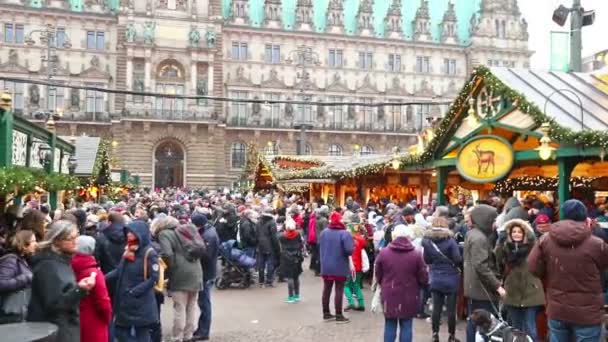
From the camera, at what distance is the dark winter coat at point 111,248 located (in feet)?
24.0

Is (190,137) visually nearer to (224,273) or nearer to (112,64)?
(112,64)

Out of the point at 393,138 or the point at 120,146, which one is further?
the point at 393,138

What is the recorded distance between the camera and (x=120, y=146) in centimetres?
4869

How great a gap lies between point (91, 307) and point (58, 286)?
630mm

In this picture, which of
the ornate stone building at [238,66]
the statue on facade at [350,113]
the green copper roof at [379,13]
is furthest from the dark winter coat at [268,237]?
the green copper roof at [379,13]

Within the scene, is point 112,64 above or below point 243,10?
below

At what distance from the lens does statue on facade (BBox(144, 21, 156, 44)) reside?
49.1m

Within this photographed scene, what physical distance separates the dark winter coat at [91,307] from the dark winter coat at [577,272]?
385 centimetres

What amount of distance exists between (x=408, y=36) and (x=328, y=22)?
8.07 meters

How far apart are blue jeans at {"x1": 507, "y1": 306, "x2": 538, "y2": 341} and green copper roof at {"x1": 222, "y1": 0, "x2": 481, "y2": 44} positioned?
50924 millimetres

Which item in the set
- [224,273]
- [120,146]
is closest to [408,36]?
[120,146]

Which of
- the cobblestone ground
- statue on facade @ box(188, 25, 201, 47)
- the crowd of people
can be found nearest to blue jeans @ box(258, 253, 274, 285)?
the cobblestone ground

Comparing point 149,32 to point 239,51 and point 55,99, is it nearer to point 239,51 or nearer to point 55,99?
point 239,51

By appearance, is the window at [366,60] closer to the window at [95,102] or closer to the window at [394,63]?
the window at [394,63]
